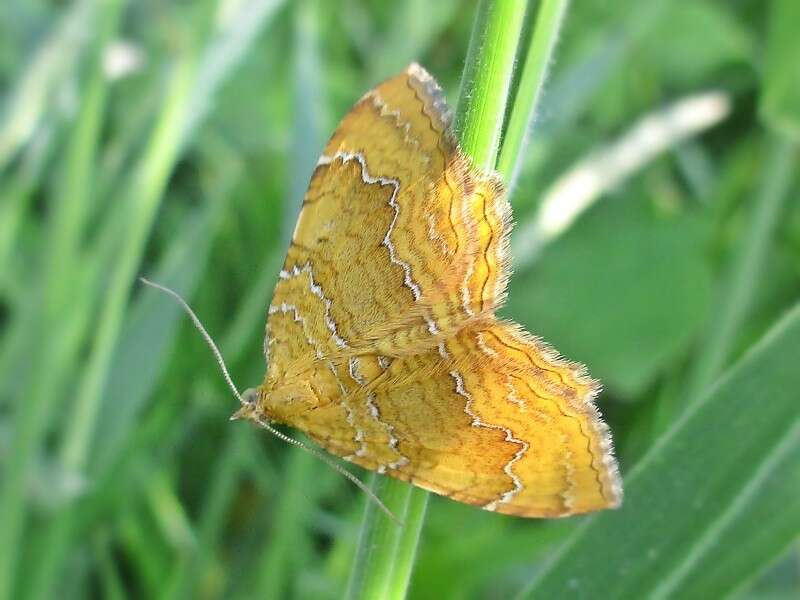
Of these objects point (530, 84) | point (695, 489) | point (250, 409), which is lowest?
point (695, 489)

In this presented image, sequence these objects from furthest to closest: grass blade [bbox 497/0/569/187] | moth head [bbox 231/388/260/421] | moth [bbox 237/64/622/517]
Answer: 1. moth head [bbox 231/388/260/421]
2. moth [bbox 237/64/622/517]
3. grass blade [bbox 497/0/569/187]

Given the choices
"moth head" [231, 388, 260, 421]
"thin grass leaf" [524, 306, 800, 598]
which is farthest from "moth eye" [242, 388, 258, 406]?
"thin grass leaf" [524, 306, 800, 598]

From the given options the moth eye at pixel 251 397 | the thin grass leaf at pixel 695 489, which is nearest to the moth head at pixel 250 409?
the moth eye at pixel 251 397

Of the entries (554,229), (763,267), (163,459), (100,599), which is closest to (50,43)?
(163,459)

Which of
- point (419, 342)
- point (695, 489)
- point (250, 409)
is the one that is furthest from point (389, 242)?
point (695, 489)

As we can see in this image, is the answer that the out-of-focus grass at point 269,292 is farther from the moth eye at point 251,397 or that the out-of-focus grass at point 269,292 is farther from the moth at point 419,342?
the moth eye at point 251,397

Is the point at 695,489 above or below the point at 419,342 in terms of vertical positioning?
below

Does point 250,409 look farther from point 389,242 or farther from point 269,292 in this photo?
point 269,292

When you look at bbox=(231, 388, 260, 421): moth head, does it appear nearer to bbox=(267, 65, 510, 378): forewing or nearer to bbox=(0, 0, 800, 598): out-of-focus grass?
bbox=(267, 65, 510, 378): forewing

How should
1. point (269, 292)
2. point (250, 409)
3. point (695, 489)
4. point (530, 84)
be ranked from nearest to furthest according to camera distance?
point (530, 84) < point (695, 489) < point (250, 409) < point (269, 292)
